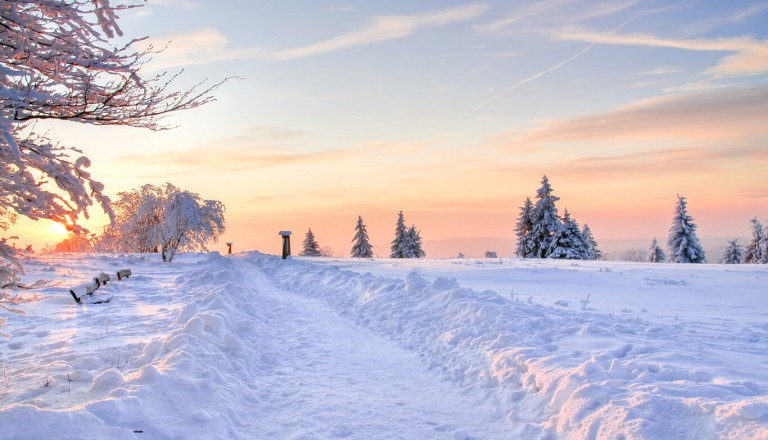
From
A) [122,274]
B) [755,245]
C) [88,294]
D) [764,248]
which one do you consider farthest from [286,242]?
[755,245]

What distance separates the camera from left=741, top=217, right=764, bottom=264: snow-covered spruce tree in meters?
50.4

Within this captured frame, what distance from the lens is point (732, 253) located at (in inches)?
2217

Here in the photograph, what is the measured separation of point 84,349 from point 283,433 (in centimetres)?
464

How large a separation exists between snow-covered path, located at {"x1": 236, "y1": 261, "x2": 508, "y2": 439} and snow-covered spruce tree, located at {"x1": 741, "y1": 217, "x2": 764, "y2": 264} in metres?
59.6

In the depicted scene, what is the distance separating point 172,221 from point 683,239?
161ft

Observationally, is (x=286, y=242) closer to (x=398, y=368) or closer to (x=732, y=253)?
(x=398, y=368)

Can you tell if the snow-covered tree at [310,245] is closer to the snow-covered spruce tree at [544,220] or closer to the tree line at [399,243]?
the tree line at [399,243]

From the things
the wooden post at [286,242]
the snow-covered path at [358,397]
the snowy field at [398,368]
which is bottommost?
the snow-covered path at [358,397]

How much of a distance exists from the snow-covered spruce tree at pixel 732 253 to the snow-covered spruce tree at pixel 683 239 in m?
11.5

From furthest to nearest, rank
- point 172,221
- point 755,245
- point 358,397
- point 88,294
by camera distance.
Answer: point 755,245 → point 172,221 → point 88,294 → point 358,397

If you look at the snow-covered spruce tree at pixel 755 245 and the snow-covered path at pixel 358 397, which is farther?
the snow-covered spruce tree at pixel 755 245

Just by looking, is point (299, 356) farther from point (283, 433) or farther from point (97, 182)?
point (97, 182)

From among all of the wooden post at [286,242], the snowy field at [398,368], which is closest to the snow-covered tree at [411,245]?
the wooden post at [286,242]

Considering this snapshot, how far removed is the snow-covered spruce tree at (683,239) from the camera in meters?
47.0
